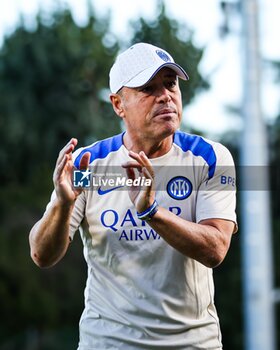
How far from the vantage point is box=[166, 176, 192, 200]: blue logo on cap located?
3.44 metres

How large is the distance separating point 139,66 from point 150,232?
65cm

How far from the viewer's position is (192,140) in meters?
3.62

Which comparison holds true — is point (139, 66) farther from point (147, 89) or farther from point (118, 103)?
point (118, 103)

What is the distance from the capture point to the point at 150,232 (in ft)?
11.2

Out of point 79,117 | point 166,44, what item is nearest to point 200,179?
point 166,44

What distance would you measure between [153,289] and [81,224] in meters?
0.41

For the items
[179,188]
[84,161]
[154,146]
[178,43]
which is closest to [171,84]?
[154,146]

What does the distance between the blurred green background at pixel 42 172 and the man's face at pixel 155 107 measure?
1676cm

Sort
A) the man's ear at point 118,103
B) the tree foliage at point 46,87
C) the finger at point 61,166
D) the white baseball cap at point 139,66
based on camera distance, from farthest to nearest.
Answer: the tree foliage at point 46,87 < the man's ear at point 118,103 < the white baseball cap at point 139,66 < the finger at point 61,166

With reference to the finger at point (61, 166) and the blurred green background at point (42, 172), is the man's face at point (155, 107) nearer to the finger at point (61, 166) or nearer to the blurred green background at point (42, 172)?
the finger at point (61, 166)

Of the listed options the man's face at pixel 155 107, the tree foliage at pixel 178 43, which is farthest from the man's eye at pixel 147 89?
the tree foliage at pixel 178 43

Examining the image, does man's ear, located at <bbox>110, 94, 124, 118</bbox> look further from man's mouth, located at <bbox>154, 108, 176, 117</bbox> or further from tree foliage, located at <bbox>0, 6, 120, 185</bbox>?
tree foliage, located at <bbox>0, 6, 120, 185</bbox>

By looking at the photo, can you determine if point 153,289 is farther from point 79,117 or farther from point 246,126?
point 79,117

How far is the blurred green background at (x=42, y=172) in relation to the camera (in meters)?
22.0
